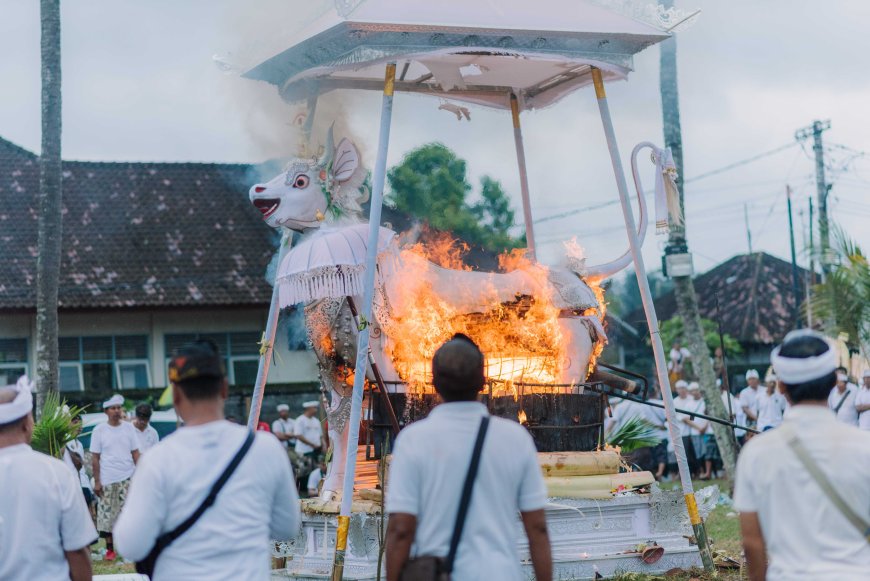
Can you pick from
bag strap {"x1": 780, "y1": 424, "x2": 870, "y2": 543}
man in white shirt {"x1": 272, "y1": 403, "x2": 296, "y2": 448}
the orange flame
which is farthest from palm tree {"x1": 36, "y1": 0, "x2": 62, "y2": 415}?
bag strap {"x1": 780, "y1": 424, "x2": 870, "y2": 543}

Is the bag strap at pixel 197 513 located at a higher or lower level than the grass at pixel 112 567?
higher

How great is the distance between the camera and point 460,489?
16.2 ft

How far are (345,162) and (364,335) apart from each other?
2.35 m

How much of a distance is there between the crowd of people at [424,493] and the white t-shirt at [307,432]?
17594 millimetres

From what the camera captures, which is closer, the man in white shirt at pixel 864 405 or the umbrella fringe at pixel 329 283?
the umbrella fringe at pixel 329 283

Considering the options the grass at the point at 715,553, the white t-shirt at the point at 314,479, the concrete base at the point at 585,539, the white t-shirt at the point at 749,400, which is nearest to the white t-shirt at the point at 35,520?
the concrete base at the point at 585,539

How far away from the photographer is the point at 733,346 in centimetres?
3931

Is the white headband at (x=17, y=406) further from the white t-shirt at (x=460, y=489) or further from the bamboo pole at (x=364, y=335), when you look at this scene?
the bamboo pole at (x=364, y=335)

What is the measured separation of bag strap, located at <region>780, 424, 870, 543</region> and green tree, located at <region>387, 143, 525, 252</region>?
23.1 metres

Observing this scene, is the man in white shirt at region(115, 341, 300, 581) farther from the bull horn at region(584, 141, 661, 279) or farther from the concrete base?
the bull horn at region(584, 141, 661, 279)

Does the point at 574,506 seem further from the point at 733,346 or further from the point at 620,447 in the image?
the point at 733,346

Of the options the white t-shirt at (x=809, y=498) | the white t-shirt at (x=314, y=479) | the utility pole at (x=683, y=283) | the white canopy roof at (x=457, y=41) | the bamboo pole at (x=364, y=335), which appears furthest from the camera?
the white t-shirt at (x=314, y=479)

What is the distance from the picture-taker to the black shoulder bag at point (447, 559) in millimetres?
4816

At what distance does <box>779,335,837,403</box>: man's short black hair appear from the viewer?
4898 millimetres
